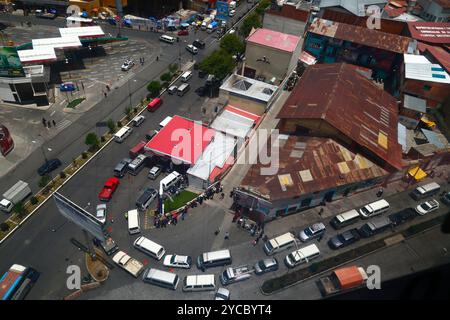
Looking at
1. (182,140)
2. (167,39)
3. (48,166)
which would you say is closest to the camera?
(48,166)

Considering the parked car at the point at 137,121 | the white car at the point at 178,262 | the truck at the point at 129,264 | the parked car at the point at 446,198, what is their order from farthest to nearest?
the parked car at the point at 137,121, the parked car at the point at 446,198, the white car at the point at 178,262, the truck at the point at 129,264

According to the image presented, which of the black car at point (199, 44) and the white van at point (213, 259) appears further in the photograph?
the black car at point (199, 44)

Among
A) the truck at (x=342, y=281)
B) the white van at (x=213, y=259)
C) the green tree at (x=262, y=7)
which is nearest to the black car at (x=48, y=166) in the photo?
the white van at (x=213, y=259)

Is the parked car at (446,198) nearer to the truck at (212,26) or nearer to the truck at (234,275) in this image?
the truck at (234,275)

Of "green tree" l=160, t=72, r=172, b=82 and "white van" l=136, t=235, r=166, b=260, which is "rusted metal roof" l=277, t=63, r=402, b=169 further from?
"white van" l=136, t=235, r=166, b=260

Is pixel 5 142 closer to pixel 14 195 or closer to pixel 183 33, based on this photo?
pixel 14 195

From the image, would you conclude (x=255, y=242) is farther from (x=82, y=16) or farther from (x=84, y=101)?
(x=82, y=16)

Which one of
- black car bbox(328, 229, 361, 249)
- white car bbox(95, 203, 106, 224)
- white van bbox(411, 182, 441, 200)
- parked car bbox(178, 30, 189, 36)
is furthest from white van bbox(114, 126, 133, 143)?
white van bbox(411, 182, 441, 200)

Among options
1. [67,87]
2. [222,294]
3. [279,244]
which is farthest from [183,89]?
[222,294]
